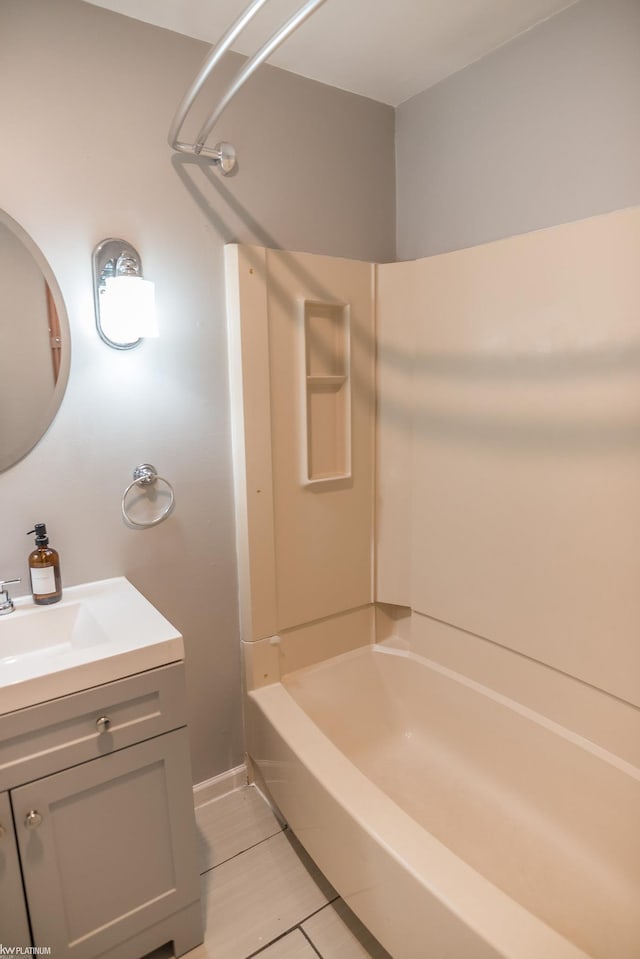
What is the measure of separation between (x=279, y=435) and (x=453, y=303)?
0.72 m

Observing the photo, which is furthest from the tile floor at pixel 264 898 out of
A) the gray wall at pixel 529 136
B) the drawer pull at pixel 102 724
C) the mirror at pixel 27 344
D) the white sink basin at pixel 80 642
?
the gray wall at pixel 529 136

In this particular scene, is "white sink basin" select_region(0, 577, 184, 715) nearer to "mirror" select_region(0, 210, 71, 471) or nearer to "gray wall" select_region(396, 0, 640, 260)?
"mirror" select_region(0, 210, 71, 471)

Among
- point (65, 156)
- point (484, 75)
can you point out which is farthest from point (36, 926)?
point (484, 75)

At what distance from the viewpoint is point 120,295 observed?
1.46 meters

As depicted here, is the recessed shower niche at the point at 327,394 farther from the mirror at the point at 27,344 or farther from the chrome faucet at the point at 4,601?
the chrome faucet at the point at 4,601

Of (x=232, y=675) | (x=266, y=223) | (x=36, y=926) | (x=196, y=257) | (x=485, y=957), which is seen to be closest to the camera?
(x=485, y=957)

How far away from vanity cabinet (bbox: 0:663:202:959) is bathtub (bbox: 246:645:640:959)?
393 millimetres

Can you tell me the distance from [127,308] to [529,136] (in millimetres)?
1280

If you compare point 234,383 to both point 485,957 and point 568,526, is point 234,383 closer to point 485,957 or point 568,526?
point 568,526

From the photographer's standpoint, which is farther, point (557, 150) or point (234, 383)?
point (234, 383)

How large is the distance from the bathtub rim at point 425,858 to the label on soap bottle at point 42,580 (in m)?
0.79

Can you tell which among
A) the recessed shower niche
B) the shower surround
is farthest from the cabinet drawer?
the recessed shower niche

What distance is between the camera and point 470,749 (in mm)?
1865

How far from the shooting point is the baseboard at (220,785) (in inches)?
74.8
